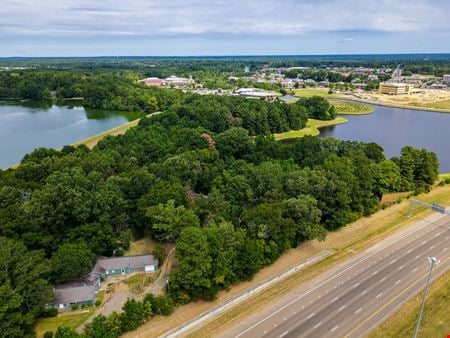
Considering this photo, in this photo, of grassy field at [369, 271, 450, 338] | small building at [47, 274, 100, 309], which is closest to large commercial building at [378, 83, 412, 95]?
grassy field at [369, 271, 450, 338]

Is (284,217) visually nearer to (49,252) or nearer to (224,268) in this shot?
(224,268)

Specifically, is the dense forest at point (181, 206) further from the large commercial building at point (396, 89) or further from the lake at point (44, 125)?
the large commercial building at point (396, 89)

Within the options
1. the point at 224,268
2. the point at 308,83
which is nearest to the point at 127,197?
the point at 224,268

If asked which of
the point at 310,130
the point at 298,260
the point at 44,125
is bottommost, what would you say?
the point at 298,260

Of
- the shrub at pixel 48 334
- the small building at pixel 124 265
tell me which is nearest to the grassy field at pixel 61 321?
the shrub at pixel 48 334

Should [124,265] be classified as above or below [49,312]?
above

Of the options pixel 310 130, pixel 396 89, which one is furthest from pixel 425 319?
pixel 396 89

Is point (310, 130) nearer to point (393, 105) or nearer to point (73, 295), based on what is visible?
point (393, 105)

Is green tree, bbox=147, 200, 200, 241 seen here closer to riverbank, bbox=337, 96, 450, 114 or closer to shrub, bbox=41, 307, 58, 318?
shrub, bbox=41, 307, 58, 318
